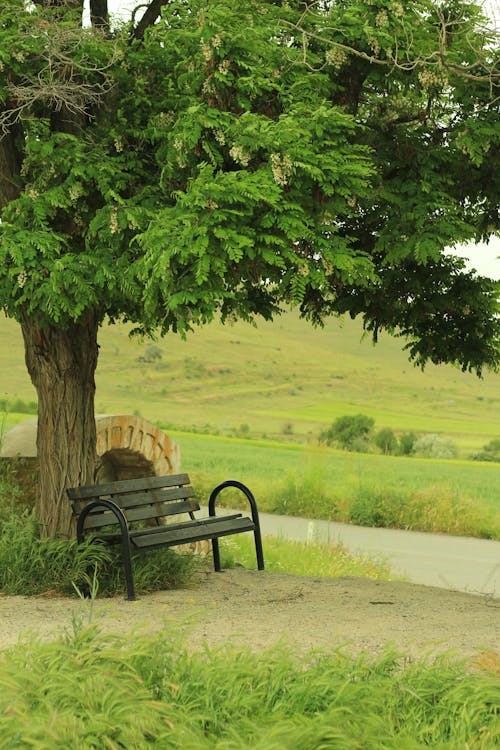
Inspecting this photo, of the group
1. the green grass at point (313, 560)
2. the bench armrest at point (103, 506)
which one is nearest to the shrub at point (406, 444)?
the green grass at point (313, 560)

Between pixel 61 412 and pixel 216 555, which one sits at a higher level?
pixel 61 412

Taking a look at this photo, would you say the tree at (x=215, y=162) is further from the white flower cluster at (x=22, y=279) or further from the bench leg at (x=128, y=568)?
the bench leg at (x=128, y=568)

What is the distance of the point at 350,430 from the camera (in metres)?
28.9

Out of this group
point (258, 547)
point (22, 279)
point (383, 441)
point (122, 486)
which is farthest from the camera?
point (383, 441)

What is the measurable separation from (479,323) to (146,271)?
4449mm

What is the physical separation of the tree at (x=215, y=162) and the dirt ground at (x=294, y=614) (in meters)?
1.70

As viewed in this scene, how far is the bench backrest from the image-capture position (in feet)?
26.5

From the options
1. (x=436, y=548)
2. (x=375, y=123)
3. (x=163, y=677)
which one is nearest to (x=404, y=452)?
(x=436, y=548)

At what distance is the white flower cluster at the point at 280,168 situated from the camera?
6312 millimetres

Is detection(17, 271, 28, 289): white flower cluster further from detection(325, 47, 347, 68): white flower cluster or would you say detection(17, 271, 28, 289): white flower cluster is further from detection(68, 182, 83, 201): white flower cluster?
detection(325, 47, 347, 68): white flower cluster

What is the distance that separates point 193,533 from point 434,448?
77.4 feet

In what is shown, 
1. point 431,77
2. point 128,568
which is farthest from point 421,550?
point 431,77

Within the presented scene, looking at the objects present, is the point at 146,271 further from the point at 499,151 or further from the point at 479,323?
the point at 479,323

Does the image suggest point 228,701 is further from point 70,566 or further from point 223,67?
point 223,67
